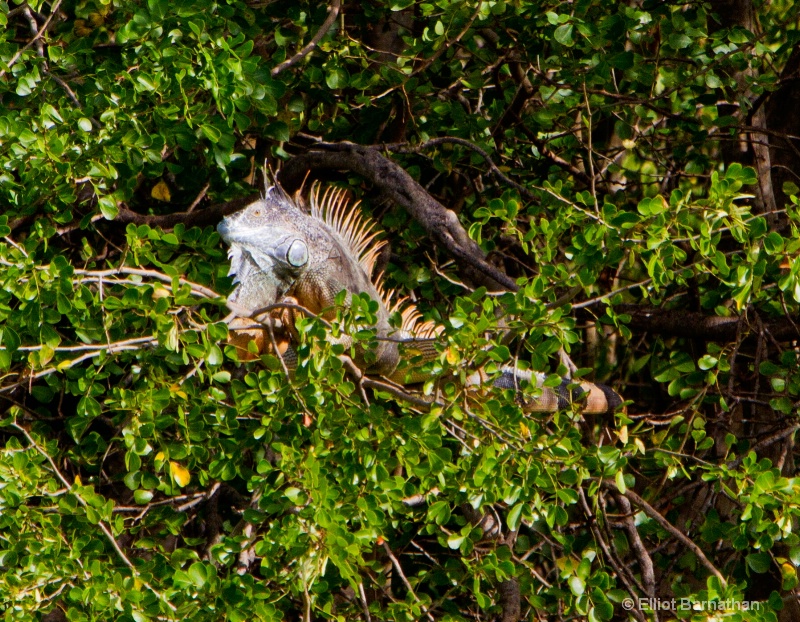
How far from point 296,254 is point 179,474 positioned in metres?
0.64

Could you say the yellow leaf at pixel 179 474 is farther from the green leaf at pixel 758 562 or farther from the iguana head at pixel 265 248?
the green leaf at pixel 758 562

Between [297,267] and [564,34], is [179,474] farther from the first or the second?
[564,34]

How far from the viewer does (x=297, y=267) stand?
2.66 meters

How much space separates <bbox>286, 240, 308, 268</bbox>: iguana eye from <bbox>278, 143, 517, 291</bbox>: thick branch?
0.29m

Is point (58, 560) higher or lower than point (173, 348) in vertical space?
lower

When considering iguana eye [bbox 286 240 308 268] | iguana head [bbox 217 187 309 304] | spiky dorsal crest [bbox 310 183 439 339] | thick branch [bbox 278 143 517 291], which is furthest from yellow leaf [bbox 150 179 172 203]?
iguana eye [bbox 286 240 308 268]

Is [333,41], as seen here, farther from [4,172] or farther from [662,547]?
[662,547]

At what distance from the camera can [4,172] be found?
248 cm

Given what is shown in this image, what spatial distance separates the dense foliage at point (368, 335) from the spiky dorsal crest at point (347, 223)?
0.11 m

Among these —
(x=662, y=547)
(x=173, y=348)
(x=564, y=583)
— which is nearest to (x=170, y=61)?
(x=173, y=348)

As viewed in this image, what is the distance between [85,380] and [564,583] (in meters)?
1.33

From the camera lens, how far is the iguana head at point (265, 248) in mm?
2637

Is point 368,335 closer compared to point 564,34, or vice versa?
point 368,335

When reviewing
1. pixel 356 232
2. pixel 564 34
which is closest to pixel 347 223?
pixel 356 232
